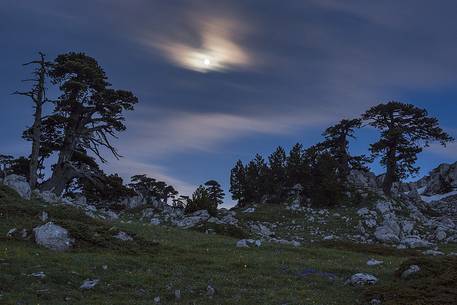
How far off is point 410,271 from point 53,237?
16.0 metres

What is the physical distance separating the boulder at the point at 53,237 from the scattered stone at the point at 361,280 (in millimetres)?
12762

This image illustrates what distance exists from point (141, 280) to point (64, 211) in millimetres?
13273

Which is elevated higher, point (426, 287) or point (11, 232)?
point (11, 232)

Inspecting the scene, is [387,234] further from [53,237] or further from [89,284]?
[89,284]

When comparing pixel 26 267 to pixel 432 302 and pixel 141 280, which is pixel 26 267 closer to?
pixel 141 280

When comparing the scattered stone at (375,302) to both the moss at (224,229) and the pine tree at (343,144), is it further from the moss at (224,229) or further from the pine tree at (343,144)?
the pine tree at (343,144)

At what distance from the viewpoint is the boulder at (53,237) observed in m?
22.1

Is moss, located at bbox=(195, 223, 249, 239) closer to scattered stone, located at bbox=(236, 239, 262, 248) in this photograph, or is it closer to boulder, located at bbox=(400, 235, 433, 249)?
scattered stone, located at bbox=(236, 239, 262, 248)

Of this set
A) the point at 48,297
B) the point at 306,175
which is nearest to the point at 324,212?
the point at 306,175

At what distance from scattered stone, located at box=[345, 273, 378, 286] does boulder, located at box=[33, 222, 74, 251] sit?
41.9 ft

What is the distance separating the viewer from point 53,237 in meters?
22.4

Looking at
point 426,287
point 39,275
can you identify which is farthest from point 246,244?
point 39,275

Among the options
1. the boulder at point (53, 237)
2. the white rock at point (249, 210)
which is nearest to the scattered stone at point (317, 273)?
the boulder at point (53, 237)

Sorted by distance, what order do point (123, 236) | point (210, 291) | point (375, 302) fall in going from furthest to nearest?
point (123, 236) → point (210, 291) → point (375, 302)
